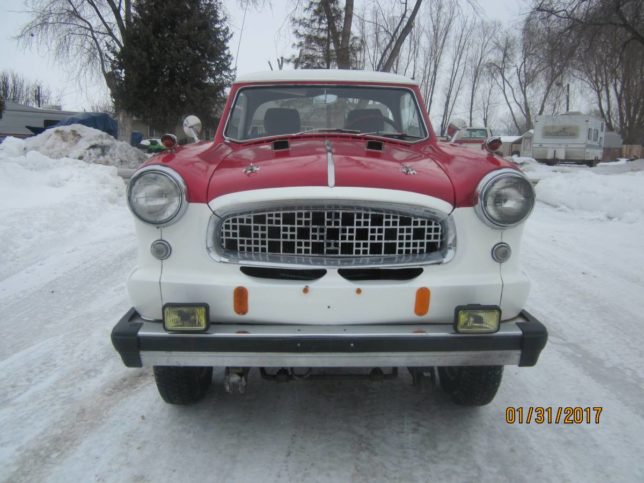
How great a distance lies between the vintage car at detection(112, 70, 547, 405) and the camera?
2.18 meters

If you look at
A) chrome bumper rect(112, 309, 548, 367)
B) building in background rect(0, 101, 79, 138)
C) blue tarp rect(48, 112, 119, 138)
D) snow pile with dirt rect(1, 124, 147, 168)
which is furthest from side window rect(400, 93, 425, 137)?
building in background rect(0, 101, 79, 138)

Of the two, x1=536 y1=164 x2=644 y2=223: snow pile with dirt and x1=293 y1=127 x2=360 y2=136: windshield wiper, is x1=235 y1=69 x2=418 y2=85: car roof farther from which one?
x1=536 y1=164 x2=644 y2=223: snow pile with dirt

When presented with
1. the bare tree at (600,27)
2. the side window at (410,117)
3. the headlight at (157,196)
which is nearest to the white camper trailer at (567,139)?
the bare tree at (600,27)

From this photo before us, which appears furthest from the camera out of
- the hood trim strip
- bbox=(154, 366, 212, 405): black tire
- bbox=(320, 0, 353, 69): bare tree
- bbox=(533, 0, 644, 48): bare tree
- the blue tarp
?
the blue tarp

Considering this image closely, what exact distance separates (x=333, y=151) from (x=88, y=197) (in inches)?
280

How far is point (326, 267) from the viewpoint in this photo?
2.26 metres

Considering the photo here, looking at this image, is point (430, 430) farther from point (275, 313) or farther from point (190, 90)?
point (190, 90)

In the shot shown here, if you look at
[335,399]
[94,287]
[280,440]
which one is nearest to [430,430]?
[335,399]

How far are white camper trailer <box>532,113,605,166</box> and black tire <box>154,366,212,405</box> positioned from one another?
29.9 m

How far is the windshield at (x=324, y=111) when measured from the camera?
3.71 meters

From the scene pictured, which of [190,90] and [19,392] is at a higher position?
[190,90]

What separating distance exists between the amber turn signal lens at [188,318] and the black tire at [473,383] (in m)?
1.41

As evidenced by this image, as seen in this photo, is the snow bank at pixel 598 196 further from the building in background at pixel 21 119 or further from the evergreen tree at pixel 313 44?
the building in background at pixel 21 119

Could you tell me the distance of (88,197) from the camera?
858 cm
